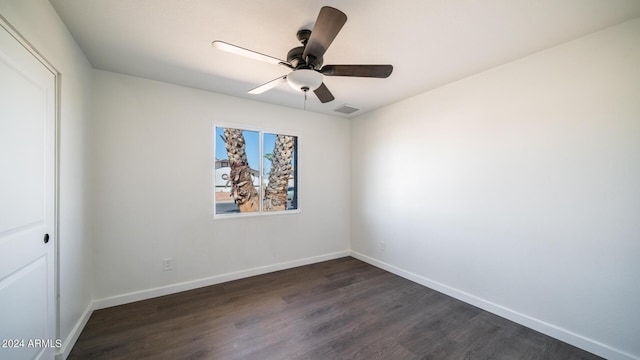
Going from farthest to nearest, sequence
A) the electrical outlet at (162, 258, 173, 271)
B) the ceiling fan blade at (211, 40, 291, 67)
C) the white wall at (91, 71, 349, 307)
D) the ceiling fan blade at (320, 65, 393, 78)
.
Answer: the electrical outlet at (162, 258, 173, 271)
the white wall at (91, 71, 349, 307)
the ceiling fan blade at (320, 65, 393, 78)
the ceiling fan blade at (211, 40, 291, 67)

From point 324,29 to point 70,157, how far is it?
2.25m

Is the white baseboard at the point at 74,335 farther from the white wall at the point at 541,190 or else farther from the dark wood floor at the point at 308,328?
the white wall at the point at 541,190

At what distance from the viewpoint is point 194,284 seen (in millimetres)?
2861

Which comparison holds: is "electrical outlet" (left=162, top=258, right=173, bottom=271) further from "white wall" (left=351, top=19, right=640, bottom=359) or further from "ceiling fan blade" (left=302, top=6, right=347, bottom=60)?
"white wall" (left=351, top=19, right=640, bottom=359)

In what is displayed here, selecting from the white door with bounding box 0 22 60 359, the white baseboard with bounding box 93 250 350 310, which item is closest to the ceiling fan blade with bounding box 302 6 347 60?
the white door with bounding box 0 22 60 359

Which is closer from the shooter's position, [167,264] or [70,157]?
[70,157]

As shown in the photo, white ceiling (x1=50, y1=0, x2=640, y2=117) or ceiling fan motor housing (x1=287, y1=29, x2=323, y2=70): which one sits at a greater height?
white ceiling (x1=50, y1=0, x2=640, y2=117)

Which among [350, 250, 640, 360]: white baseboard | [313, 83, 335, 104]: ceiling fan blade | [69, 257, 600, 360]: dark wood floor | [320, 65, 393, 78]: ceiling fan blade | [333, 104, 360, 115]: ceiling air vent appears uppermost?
[333, 104, 360, 115]: ceiling air vent

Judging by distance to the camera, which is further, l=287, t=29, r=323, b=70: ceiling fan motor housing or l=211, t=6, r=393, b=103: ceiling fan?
l=287, t=29, r=323, b=70: ceiling fan motor housing

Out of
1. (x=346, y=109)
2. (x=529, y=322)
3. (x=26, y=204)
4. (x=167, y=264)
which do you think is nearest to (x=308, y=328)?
(x=167, y=264)

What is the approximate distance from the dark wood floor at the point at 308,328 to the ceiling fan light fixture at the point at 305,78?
2.12 metres

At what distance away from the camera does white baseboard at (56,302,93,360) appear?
1.66 metres

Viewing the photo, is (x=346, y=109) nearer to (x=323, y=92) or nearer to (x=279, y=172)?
(x=279, y=172)

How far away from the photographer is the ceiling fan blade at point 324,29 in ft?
4.13
